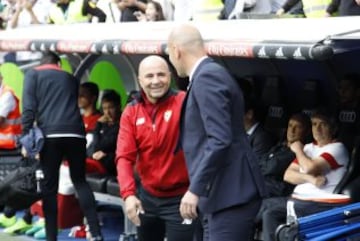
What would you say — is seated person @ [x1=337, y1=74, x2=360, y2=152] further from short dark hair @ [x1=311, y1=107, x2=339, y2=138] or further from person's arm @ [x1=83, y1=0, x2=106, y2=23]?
person's arm @ [x1=83, y1=0, x2=106, y2=23]

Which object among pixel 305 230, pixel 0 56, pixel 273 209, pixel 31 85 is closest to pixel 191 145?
pixel 305 230

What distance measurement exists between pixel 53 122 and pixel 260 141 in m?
1.87

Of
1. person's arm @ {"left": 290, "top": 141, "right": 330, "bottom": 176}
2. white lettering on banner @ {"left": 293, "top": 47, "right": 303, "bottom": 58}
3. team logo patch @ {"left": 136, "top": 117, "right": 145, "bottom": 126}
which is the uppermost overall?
white lettering on banner @ {"left": 293, "top": 47, "right": 303, "bottom": 58}

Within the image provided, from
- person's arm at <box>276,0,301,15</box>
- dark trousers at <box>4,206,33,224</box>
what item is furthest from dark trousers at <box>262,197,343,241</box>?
dark trousers at <box>4,206,33,224</box>

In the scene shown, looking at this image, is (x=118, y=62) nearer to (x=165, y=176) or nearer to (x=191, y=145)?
(x=165, y=176)

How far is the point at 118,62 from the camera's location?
1259cm

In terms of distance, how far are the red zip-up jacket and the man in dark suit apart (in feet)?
3.33

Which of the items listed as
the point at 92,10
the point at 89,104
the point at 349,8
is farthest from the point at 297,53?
the point at 92,10

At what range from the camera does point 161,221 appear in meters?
7.05

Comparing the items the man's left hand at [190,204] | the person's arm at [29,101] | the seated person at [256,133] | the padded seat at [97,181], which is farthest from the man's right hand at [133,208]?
the padded seat at [97,181]

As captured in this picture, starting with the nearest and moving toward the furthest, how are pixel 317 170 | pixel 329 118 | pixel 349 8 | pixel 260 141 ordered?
1. pixel 317 170
2. pixel 329 118
3. pixel 260 141
4. pixel 349 8

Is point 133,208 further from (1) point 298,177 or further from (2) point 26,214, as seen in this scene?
(2) point 26,214

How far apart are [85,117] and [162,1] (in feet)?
6.98

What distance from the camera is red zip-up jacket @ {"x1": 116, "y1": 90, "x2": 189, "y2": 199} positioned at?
6.93 meters
